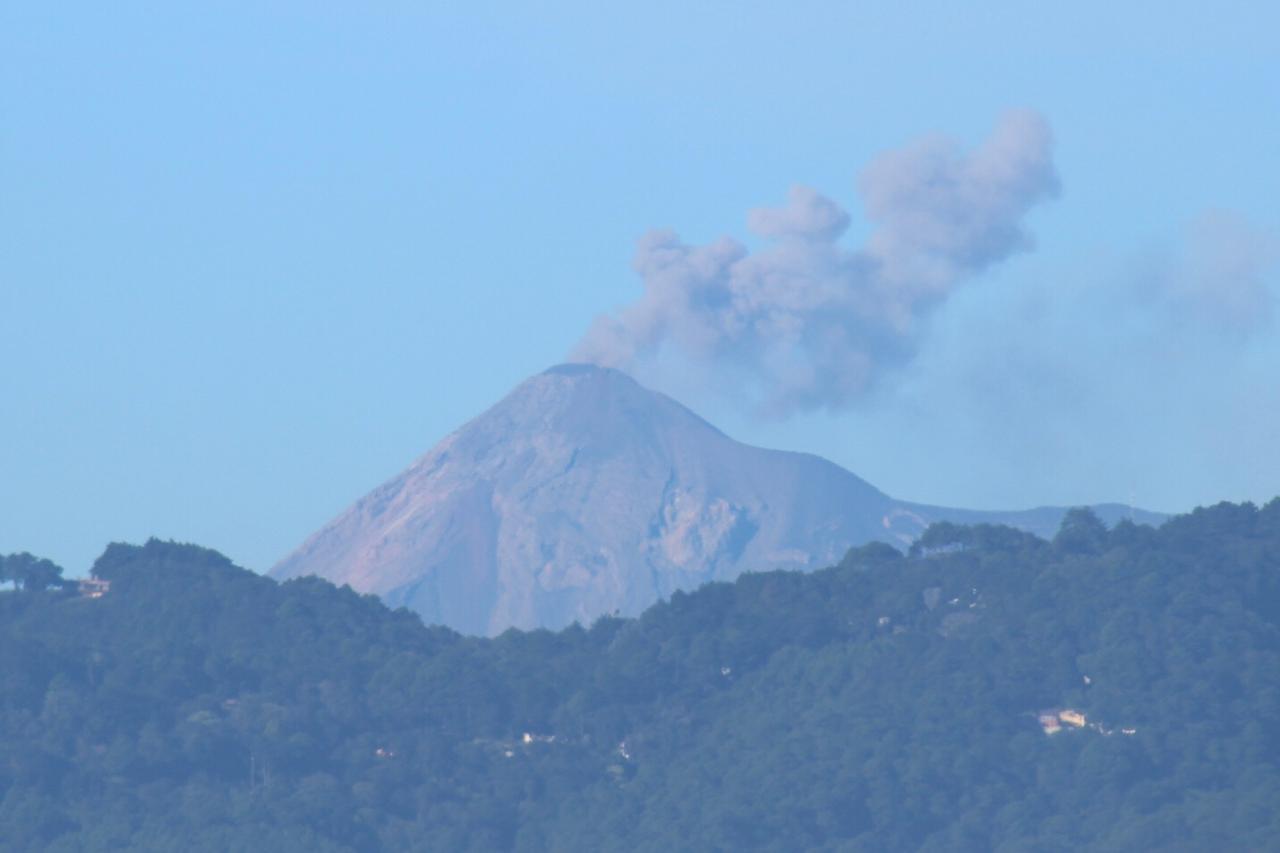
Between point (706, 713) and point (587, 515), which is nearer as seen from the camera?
point (706, 713)

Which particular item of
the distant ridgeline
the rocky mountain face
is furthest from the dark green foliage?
the rocky mountain face

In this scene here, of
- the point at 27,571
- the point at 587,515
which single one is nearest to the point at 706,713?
the point at 27,571

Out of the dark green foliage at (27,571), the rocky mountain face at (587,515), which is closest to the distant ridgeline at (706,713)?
the dark green foliage at (27,571)

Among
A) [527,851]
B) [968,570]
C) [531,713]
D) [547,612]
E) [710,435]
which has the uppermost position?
[710,435]

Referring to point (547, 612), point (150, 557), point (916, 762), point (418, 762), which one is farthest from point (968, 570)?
point (547, 612)

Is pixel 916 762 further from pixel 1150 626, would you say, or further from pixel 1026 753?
pixel 1150 626

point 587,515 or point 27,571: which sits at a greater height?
point 587,515

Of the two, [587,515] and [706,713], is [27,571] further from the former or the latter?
[587,515]
